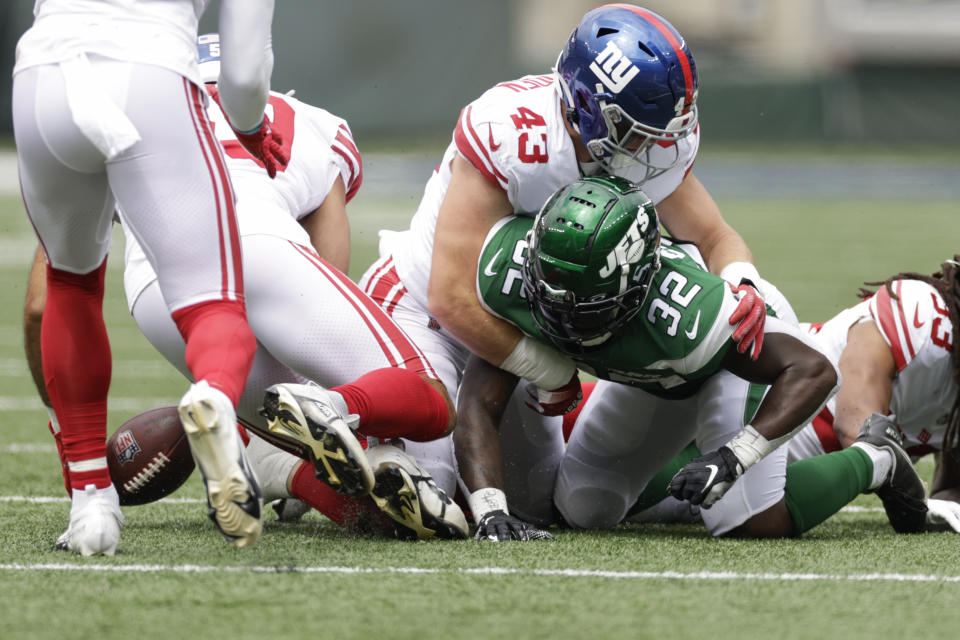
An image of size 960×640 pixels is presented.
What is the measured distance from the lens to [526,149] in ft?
11.4

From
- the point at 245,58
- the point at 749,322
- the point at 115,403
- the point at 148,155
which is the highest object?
the point at 245,58

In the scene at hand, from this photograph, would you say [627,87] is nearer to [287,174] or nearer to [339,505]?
[287,174]

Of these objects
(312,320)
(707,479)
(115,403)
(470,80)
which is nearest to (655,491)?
(707,479)

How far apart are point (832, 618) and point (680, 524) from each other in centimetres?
144

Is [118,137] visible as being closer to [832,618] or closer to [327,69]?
[832,618]

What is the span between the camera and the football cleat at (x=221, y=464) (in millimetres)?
2447

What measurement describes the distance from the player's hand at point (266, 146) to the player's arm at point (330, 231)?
81 centimetres

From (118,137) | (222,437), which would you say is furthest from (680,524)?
(118,137)

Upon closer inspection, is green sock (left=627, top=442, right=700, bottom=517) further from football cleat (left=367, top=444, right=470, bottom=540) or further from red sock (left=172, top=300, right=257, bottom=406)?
red sock (left=172, top=300, right=257, bottom=406)

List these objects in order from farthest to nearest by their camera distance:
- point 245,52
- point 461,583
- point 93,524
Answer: point 93,524, point 245,52, point 461,583

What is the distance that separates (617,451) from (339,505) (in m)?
0.76

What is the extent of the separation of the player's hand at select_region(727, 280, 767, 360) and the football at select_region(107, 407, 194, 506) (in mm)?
1368

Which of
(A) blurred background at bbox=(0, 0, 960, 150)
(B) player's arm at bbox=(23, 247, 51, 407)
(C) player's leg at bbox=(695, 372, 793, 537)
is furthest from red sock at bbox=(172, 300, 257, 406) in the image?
A: (A) blurred background at bbox=(0, 0, 960, 150)

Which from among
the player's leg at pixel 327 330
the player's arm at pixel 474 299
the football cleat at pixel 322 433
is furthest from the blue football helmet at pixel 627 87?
the football cleat at pixel 322 433
